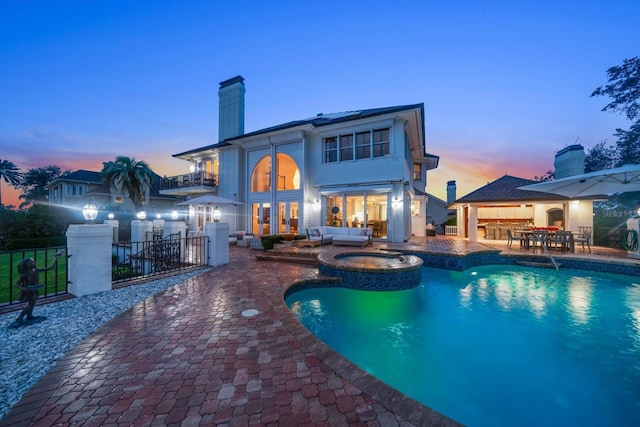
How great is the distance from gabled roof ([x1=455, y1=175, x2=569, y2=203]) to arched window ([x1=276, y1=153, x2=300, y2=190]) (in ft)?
38.1

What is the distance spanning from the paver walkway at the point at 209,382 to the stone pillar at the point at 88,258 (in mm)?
2088

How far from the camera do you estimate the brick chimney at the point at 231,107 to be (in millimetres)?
18750

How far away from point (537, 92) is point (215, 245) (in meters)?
27.7

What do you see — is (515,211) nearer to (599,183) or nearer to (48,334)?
(599,183)

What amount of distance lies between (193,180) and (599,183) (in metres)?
23.2

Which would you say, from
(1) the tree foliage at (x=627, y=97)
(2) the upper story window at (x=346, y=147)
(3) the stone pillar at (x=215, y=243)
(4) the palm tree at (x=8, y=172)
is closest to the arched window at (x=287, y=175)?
(2) the upper story window at (x=346, y=147)

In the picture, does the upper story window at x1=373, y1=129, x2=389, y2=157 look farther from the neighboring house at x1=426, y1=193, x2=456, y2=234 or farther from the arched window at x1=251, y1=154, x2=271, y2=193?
the neighboring house at x1=426, y1=193, x2=456, y2=234

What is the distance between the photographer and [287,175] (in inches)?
677

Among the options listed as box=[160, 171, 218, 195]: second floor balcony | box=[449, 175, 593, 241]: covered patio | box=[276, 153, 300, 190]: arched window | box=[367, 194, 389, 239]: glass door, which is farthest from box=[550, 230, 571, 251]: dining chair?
box=[160, 171, 218, 195]: second floor balcony

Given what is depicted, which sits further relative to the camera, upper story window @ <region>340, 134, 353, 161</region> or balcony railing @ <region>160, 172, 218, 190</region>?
balcony railing @ <region>160, 172, 218, 190</region>

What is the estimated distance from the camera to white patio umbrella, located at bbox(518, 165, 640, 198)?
7.14m

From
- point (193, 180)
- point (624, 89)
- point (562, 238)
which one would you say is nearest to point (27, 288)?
point (193, 180)

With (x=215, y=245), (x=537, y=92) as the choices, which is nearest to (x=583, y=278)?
(x=215, y=245)

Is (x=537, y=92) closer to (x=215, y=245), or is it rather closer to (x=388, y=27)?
(x=388, y=27)
